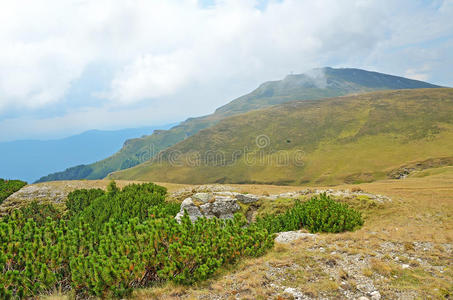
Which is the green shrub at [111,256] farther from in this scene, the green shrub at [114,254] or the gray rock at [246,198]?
the gray rock at [246,198]

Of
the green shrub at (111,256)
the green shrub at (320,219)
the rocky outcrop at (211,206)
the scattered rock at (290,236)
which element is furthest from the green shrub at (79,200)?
the scattered rock at (290,236)

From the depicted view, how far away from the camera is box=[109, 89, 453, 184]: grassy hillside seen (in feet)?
334

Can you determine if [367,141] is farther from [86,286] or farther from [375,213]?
[86,286]

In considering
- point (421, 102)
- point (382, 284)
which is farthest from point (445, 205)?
point (421, 102)

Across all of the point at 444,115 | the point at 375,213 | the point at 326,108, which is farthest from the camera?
the point at 326,108

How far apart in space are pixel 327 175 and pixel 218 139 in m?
90.2

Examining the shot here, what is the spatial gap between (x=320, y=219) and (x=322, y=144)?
126 m

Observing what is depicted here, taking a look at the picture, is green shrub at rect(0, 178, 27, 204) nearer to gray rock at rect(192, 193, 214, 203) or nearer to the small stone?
gray rock at rect(192, 193, 214, 203)

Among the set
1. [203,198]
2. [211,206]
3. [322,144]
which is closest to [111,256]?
[211,206]

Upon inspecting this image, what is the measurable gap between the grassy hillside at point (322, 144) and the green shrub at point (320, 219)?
89.0m

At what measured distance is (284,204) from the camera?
19.9 meters

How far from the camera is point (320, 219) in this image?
43.9ft

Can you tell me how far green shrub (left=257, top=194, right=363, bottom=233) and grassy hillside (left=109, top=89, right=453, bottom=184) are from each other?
88998 millimetres

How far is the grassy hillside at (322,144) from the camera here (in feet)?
334
